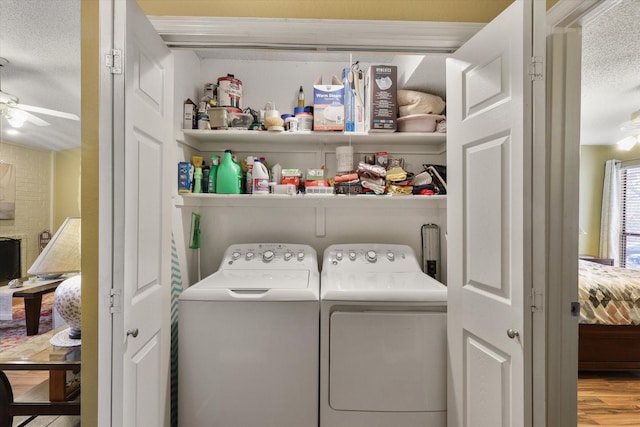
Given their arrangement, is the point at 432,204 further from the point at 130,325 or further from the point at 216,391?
the point at 130,325

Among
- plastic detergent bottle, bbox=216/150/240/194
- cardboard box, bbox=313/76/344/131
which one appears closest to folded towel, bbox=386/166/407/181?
cardboard box, bbox=313/76/344/131

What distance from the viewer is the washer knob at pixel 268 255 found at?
2135 mm

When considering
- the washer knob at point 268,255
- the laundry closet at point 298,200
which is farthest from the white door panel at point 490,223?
the washer knob at point 268,255

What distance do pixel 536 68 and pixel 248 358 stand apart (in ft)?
5.58

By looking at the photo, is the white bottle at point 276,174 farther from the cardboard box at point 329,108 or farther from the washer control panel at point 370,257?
the washer control panel at point 370,257

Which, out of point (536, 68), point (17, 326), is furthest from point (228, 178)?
point (536, 68)

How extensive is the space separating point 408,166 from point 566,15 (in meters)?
1.27

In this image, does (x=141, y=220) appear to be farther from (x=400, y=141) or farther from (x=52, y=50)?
(x=400, y=141)

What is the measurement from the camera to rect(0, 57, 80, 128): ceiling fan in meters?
1.46

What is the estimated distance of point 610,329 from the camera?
2.73 metres

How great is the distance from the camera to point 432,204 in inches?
92.8

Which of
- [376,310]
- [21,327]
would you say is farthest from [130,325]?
[376,310]

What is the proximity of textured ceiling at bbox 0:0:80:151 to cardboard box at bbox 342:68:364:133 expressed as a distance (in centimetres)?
136

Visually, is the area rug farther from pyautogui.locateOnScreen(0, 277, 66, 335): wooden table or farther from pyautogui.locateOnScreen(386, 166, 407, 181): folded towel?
pyautogui.locateOnScreen(386, 166, 407, 181): folded towel
